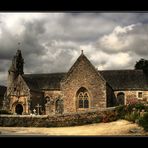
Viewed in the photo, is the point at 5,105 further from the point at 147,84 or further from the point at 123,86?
the point at 147,84

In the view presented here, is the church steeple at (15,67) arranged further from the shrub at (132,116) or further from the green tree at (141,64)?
the shrub at (132,116)

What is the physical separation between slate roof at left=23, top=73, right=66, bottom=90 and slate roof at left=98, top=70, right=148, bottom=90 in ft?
25.7

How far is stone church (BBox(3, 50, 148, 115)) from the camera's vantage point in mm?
34875

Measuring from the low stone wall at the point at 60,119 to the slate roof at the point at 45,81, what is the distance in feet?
60.1

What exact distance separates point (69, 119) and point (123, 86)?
66.2 ft

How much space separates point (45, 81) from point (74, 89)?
13.2 meters

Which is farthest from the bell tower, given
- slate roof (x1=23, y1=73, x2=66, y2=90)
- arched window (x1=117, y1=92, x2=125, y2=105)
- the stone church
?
arched window (x1=117, y1=92, x2=125, y2=105)

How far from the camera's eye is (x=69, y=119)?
77.5ft

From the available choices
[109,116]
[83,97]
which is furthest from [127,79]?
[109,116]

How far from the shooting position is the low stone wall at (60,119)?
2297cm

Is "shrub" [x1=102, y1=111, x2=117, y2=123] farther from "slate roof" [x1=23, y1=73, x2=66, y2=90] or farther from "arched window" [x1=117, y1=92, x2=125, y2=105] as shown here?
"slate roof" [x1=23, y1=73, x2=66, y2=90]

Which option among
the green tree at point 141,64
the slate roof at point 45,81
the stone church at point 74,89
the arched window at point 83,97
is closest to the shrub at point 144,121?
the stone church at point 74,89
